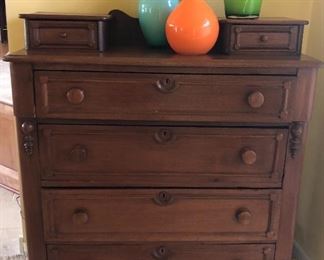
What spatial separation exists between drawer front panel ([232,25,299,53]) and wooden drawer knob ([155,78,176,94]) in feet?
0.80

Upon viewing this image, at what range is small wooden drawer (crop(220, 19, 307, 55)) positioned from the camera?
120 centimetres

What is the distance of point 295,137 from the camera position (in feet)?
3.85

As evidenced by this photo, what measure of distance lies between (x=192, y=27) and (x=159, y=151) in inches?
14.2

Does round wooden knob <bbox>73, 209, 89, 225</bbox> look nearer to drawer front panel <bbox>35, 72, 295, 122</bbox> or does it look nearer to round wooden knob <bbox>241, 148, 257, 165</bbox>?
drawer front panel <bbox>35, 72, 295, 122</bbox>

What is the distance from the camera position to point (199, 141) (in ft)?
3.89

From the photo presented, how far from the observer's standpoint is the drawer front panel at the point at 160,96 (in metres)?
1.11

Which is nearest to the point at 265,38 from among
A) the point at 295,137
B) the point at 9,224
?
the point at 295,137

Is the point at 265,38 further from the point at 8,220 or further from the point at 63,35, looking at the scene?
the point at 8,220

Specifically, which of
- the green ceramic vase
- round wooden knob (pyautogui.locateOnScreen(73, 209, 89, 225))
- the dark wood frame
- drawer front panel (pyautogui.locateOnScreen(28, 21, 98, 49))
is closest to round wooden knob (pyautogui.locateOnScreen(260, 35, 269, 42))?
the green ceramic vase

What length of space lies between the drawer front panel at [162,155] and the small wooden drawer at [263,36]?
240mm

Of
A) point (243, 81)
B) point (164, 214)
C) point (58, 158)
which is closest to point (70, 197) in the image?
point (58, 158)

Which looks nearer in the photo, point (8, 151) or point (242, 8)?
point (242, 8)

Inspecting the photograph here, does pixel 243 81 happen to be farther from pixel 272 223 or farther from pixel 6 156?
pixel 6 156

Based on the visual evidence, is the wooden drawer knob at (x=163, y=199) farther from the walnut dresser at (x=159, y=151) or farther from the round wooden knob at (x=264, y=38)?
the round wooden knob at (x=264, y=38)
